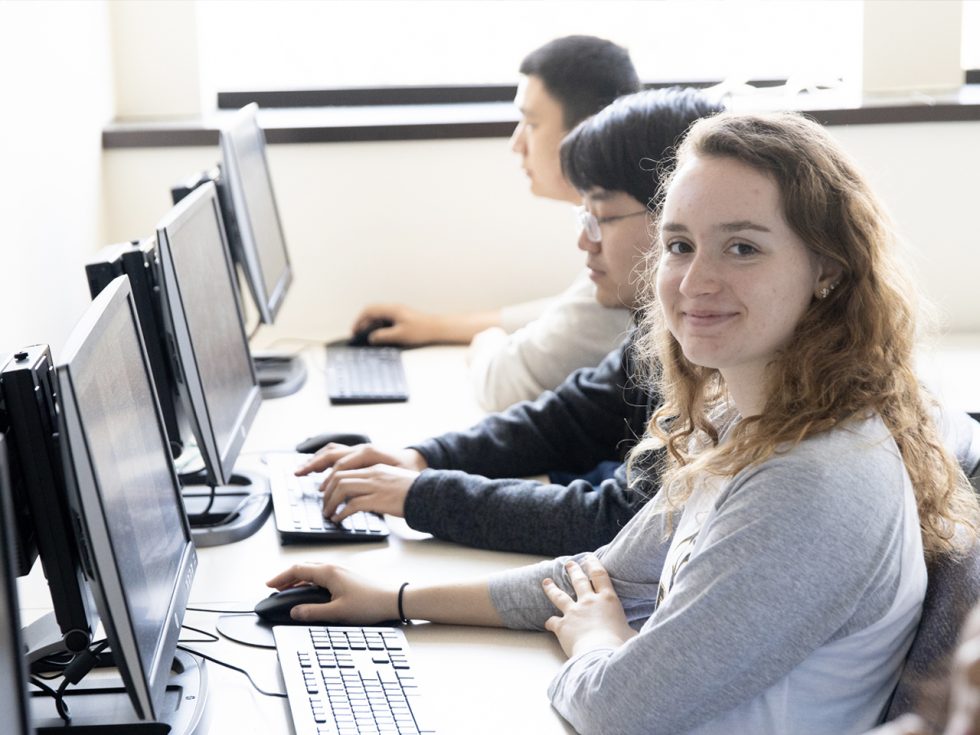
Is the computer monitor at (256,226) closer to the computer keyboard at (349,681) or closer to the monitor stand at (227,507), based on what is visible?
the monitor stand at (227,507)

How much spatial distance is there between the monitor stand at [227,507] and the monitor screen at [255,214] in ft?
1.68

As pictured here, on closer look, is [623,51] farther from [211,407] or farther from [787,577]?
Answer: [787,577]

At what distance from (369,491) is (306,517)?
0.33ft

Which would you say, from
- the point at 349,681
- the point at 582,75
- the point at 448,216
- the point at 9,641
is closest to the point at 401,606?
the point at 349,681

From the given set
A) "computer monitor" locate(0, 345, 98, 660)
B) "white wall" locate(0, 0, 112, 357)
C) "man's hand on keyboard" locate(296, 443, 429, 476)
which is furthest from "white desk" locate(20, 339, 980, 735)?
"white wall" locate(0, 0, 112, 357)

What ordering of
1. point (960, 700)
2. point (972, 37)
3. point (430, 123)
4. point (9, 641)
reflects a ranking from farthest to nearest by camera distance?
point (972, 37), point (430, 123), point (9, 641), point (960, 700)

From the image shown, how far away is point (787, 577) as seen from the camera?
1111mm

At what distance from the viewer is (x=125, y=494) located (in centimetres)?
121

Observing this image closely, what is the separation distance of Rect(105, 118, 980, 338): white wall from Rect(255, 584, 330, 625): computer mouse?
5.00 ft

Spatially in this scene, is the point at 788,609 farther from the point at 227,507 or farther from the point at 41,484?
the point at 227,507

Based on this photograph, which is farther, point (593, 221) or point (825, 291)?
point (593, 221)

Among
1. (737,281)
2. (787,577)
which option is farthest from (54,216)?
(787,577)

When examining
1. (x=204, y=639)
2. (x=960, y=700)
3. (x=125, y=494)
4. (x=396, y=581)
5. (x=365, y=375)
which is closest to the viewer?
(x=960, y=700)

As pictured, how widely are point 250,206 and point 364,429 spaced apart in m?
0.50
